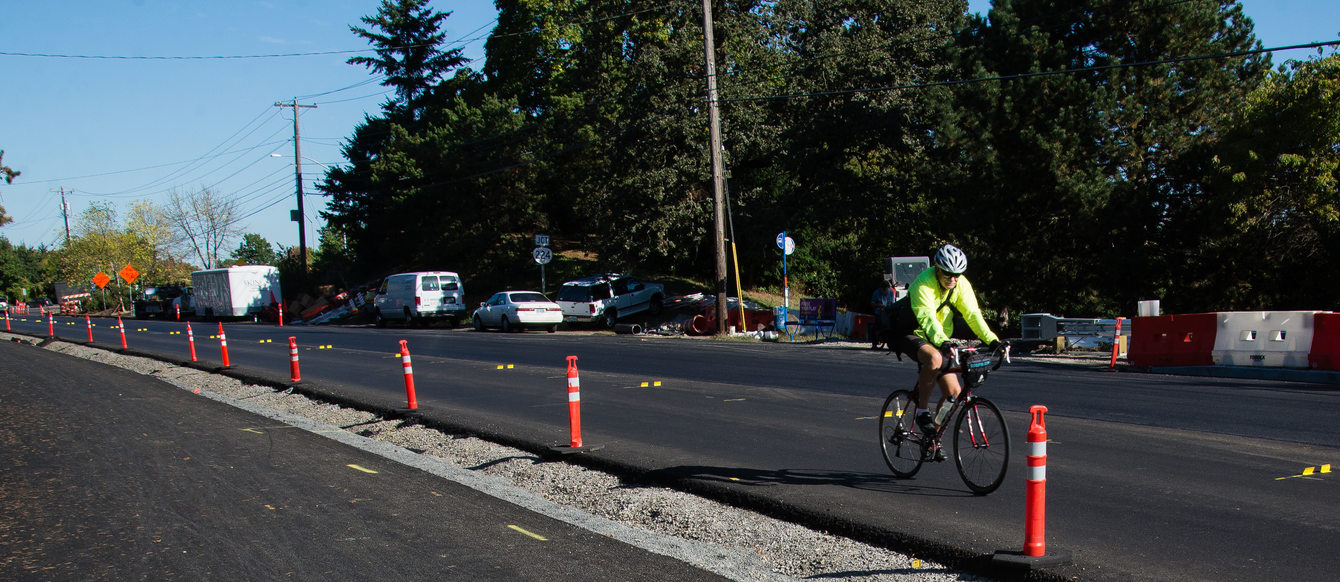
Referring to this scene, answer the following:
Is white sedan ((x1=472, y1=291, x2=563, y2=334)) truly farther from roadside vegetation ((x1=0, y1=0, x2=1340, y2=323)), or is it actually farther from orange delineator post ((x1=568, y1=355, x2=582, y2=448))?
orange delineator post ((x1=568, y1=355, x2=582, y2=448))

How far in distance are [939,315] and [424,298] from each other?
111 ft

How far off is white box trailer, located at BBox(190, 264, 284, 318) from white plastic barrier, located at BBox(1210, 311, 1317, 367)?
48942mm

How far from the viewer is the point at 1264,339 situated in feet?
47.3

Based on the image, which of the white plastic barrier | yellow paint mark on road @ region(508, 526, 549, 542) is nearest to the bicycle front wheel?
yellow paint mark on road @ region(508, 526, 549, 542)

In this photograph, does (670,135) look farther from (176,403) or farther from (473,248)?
(176,403)

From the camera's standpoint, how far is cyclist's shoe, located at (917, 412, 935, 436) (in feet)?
22.1

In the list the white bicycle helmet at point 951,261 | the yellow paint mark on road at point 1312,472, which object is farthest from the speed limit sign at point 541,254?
the yellow paint mark on road at point 1312,472

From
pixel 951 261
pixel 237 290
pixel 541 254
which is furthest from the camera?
pixel 237 290

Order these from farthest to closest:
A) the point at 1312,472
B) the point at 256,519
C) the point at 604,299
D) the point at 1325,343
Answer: the point at 604,299
the point at 1325,343
the point at 1312,472
the point at 256,519

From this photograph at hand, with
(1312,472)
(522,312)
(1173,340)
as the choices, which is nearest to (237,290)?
(522,312)

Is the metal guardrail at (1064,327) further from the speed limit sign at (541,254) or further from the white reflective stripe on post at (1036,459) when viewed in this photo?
the speed limit sign at (541,254)

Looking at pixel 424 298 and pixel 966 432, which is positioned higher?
pixel 424 298

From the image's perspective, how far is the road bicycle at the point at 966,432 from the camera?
6.27 metres

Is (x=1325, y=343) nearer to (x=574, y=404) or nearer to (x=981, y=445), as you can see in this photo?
(x=981, y=445)
